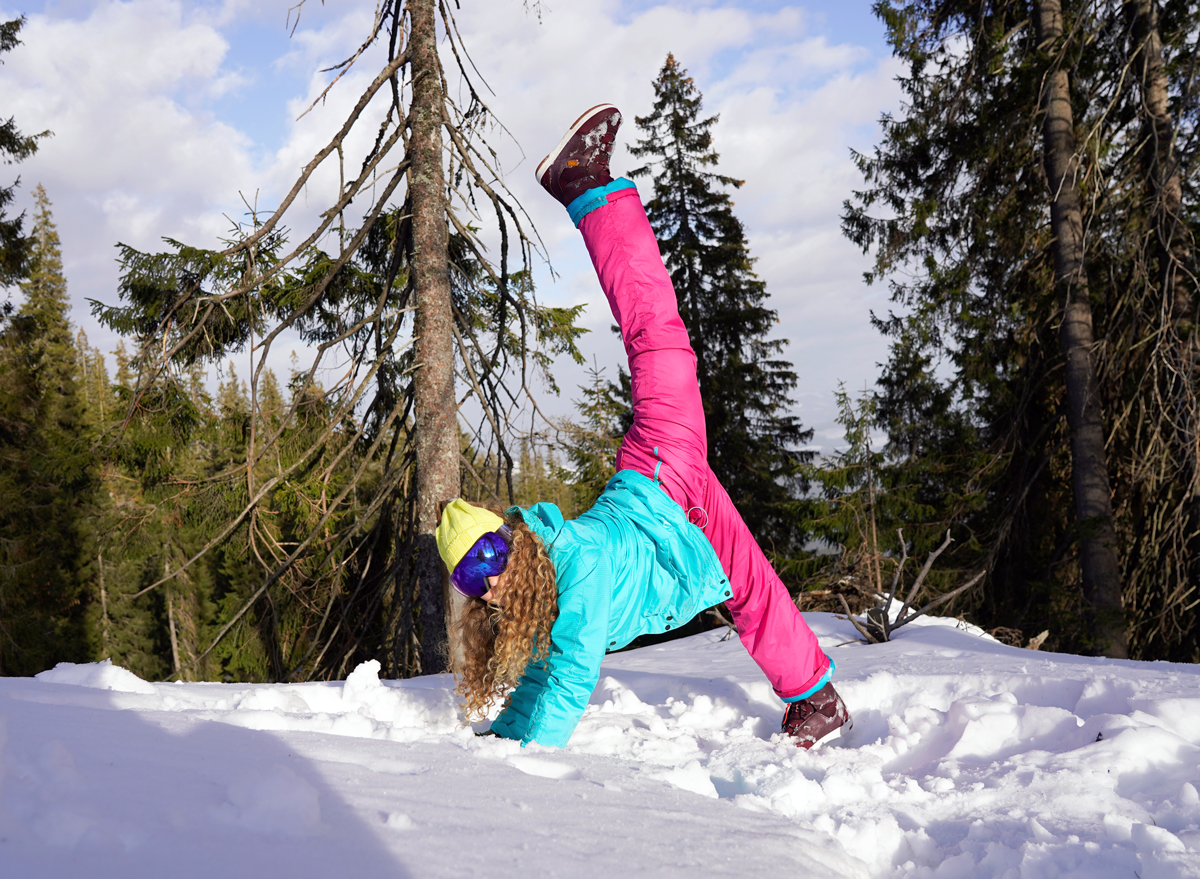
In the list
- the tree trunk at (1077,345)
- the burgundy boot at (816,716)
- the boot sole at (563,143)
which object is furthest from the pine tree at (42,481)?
the tree trunk at (1077,345)

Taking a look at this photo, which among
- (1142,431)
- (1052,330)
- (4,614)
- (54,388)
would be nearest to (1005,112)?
(1052,330)

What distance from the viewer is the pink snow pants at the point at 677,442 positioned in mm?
2920

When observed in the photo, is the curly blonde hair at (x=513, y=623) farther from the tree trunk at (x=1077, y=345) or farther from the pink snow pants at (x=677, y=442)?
the tree trunk at (x=1077, y=345)

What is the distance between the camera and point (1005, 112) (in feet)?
26.3

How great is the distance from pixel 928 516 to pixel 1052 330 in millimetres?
3053

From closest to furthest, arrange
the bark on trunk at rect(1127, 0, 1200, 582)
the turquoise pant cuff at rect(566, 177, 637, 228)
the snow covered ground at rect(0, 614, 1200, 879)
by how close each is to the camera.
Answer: the snow covered ground at rect(0, 614, 1200, 879) → the turquoise pant cuff at rect(566, 177, 637, 228) → the bark on trunk at rect(1127, 0, 1200, 582)

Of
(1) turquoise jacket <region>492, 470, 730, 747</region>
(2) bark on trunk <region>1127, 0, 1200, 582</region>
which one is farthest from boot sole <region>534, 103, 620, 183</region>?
(2) bark on trunk <region>1127, 0, 1200, 582</region>

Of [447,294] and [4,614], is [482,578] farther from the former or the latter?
[4,614]

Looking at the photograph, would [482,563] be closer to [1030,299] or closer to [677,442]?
[677,442]

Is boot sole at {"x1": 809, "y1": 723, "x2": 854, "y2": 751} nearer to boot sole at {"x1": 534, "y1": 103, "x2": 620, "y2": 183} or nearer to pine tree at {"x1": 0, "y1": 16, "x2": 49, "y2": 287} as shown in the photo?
boot sole at {"x1": 534, "y1": 103, "x2": 620, "y2": 183}

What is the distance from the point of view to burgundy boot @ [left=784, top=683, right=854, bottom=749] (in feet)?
9.43

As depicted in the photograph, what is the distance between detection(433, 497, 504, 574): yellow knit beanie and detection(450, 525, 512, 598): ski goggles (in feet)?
0.06

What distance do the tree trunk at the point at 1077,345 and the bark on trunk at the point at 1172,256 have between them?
63 cm

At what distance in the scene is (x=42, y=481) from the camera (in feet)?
59.2
